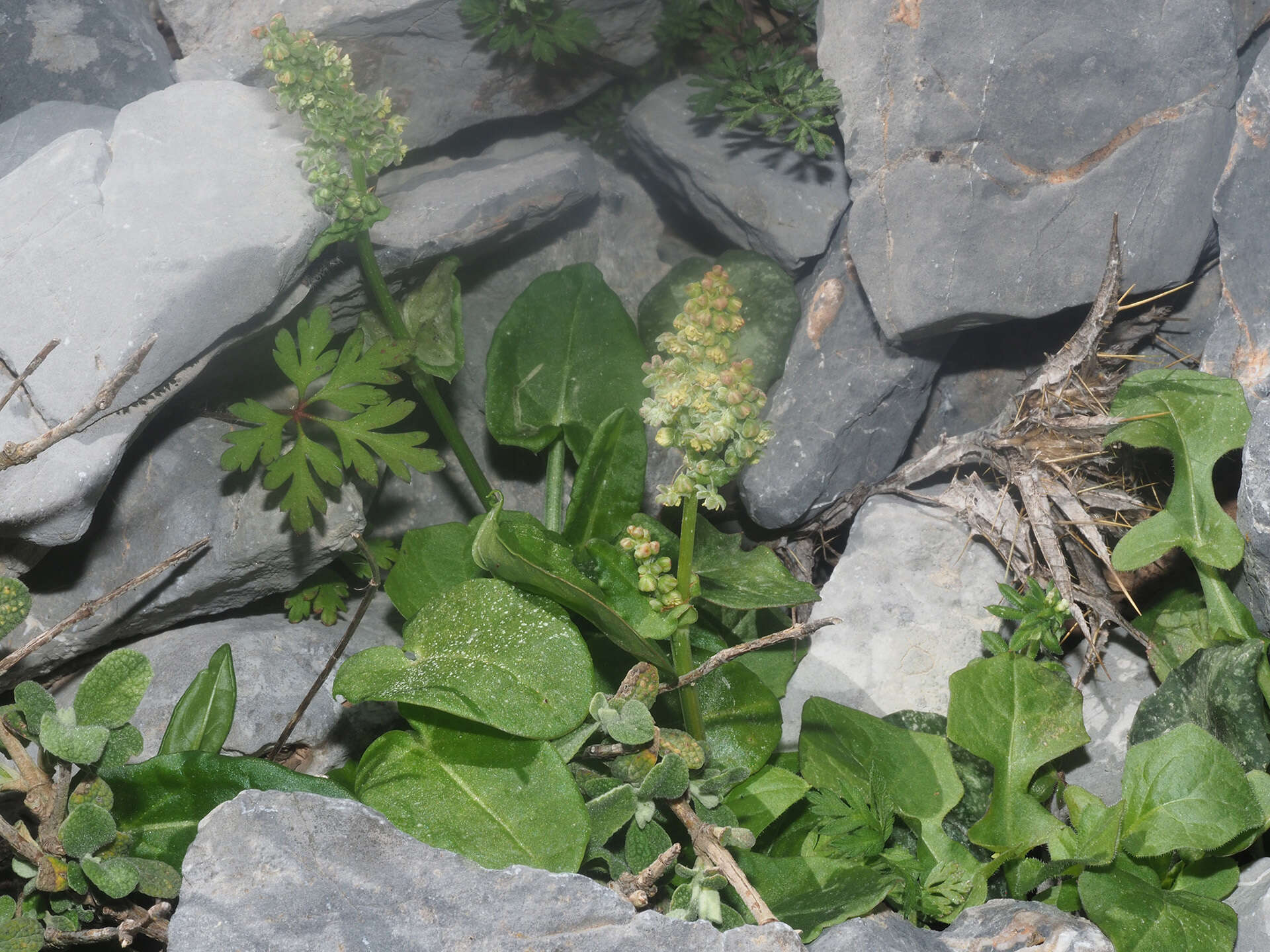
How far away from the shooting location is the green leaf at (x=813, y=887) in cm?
171

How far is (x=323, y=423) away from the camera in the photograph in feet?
7.23

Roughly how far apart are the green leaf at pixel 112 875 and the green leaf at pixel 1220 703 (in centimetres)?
193

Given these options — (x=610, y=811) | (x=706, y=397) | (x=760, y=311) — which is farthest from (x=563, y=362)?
(x=610, y=811)

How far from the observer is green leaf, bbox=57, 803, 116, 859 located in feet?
5.45

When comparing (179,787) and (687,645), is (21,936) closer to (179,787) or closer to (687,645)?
(179,787)

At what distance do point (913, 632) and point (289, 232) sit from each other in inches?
65.2

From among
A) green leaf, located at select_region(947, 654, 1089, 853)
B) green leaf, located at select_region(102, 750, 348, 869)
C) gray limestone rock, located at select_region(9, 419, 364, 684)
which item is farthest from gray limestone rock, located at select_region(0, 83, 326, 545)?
green leaf, located at select_region(947, 654, 1089, 853)

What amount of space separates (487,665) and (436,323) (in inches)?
34.5

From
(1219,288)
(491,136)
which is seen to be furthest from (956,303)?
(491,136)

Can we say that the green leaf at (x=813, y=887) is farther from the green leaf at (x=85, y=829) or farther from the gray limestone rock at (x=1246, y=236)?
the gray limestone rock at (x=1246, y=236)

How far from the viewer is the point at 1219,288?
2408 mm

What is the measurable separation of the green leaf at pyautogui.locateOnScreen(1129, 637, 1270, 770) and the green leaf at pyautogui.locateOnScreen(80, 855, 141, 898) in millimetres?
1933

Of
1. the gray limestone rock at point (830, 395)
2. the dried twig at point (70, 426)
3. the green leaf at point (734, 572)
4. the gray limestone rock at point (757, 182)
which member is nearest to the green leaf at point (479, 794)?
the green leaf at point (734, 572)

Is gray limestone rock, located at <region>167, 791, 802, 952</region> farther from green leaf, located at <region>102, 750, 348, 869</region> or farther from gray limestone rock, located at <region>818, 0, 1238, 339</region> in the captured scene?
gray limestone rock, located at <region>818, 0, 1238, 339</region>
